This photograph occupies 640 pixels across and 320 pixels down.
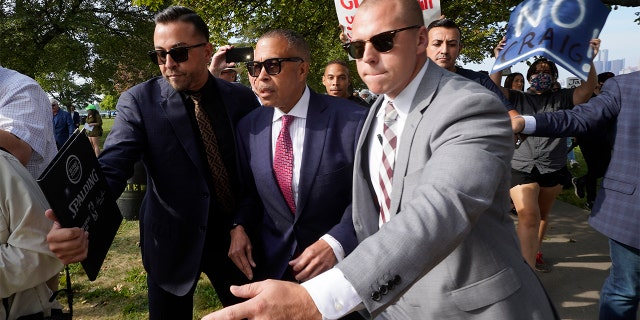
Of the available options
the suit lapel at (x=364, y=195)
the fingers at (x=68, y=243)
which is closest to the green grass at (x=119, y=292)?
the fingers at (x=68, y=243)

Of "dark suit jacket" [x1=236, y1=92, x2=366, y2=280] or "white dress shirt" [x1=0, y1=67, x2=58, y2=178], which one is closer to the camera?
"dark suit jacket" [x1=236, y1=92, x2=366, y2=280]

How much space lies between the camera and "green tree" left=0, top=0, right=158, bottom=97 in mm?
18656

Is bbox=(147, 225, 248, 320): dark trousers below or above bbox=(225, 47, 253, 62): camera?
below

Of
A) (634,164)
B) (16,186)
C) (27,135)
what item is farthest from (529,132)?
(27,135)

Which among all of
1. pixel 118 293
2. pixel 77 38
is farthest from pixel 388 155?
pixel 77 38

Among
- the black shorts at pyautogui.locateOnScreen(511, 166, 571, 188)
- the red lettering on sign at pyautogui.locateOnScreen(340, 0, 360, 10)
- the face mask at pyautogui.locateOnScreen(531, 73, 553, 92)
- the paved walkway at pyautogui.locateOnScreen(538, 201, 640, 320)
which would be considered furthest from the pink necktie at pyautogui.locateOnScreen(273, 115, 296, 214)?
the face mask at pyautogui.locateOnScreen(531, 73, 553, 92)

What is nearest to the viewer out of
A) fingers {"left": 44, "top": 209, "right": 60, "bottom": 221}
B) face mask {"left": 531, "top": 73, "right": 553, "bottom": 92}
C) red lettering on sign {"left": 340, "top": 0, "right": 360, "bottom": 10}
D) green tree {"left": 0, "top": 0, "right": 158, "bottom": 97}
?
fingers {"left": 44, "top": 209, "right": 60, "bottom": 221}

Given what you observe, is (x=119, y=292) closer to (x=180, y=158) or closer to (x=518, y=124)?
(x=180, y=158)

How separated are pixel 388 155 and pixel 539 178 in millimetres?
3650

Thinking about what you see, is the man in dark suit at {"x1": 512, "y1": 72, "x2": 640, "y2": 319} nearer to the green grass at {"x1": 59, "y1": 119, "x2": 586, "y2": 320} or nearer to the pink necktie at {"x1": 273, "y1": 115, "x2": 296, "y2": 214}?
the pink necktie at {"x1": 273, "y1": 115, "x2": 296, "y2": 214}

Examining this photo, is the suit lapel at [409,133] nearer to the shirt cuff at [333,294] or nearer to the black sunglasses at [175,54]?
the shirt cuff at [333,294]

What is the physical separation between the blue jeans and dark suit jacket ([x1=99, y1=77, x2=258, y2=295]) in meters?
2.52

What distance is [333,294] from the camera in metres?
1.21

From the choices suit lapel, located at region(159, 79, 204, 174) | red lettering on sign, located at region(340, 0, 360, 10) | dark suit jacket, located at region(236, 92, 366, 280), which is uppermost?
red lettering on sign, located at region(340, 0, 360, 10)
